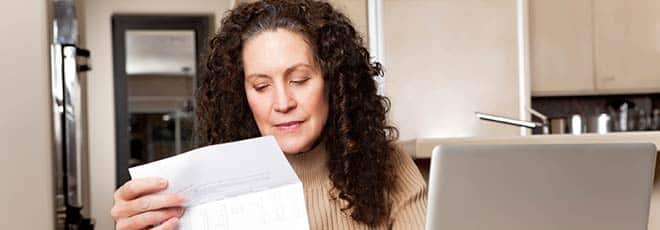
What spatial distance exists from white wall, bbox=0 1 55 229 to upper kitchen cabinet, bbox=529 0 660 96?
9.05ft

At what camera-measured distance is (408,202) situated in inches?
47.1

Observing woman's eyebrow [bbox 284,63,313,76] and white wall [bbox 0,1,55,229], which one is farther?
white wall [bbox 0,1,55,229]

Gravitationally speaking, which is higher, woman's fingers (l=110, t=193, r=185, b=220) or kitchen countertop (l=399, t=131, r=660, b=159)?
kitchen countertop (l=399, t=131, r=660, b=159)

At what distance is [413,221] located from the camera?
1.17 meters

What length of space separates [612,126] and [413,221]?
132 inches

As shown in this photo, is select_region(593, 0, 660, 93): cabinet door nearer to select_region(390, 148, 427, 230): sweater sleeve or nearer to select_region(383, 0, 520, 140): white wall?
select_region(383, 0, 520, 140): white wall

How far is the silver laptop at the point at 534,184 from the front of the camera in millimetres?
809

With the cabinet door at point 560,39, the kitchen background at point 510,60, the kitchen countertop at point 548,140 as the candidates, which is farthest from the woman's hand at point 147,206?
the cabinet door at point 560,39

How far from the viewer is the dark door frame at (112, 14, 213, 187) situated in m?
5.01

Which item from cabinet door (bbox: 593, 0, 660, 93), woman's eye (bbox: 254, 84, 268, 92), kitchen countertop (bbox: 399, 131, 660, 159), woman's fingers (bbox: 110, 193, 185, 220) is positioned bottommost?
woman's fingers (bbox: 110, 193, 185, 220)

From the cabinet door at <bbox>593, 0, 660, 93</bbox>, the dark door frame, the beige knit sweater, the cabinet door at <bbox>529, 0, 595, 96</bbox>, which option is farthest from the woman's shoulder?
the dark door frame

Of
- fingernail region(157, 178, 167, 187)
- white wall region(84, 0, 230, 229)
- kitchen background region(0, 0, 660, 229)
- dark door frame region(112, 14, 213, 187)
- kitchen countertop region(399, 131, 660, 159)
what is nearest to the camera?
fingernail region(157, 178, 167, 187)

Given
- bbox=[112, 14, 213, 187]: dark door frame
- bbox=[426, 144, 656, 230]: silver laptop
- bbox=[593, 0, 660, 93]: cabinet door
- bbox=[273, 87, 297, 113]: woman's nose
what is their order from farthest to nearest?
bbox=[112, 14, 213, 187]: dark door frame → bbox=[593, 0, 660, 93]: cabinet door → bbox=[273, 87, 297, 113]: woman's nose → bbox=[426, 144, 656, 230]: silver laptop

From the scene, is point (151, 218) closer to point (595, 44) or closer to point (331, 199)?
point (331, 199)
